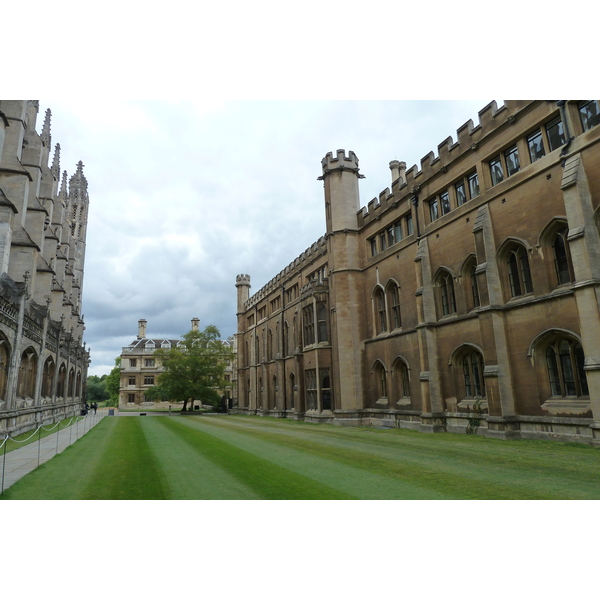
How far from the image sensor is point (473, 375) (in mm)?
19781

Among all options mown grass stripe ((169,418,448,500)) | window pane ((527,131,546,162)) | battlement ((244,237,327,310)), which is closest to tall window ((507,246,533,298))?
→ window pane ((527,131,546,162))

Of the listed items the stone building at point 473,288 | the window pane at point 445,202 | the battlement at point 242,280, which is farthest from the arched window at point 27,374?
the battlement at point 242,280

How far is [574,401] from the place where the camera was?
1477 cm

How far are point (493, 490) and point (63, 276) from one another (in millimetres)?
48040

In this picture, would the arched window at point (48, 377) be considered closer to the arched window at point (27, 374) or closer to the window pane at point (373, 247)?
the arched window at point (27, 374)

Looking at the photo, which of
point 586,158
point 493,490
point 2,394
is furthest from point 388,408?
point 2,394

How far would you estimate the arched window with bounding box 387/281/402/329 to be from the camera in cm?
2570

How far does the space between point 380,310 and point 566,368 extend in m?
13.1

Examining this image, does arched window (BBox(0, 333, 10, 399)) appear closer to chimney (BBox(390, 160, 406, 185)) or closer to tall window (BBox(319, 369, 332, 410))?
tall window (BBox(319, 369, 332, 410))

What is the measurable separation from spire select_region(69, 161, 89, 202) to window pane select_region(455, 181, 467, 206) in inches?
2820

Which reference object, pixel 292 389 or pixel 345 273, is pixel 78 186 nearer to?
pixel 292 389

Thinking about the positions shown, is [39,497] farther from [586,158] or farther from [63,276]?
[63,276]

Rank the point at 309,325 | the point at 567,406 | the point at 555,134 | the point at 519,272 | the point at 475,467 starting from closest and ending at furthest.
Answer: the point at 475,467
the point at 567,406
the point at 555,134
the point at 519,272
the point at 309,325

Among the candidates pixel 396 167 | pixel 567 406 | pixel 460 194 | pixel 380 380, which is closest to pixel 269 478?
pixel 567 406
